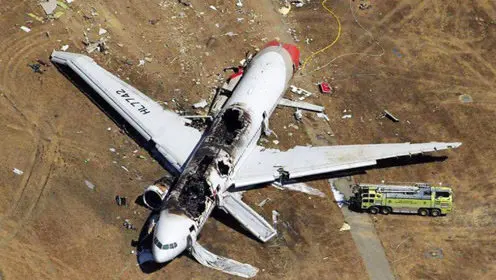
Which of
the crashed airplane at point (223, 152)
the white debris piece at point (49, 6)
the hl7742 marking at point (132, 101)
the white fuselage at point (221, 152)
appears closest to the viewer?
the white fuselage at point (221, 152)

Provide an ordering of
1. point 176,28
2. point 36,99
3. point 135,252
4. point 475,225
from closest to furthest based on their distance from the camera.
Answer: point 135,252, point 475,225, point 36,99, point 176,28

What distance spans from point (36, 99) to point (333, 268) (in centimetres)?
2102

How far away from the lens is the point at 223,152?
1300 inches

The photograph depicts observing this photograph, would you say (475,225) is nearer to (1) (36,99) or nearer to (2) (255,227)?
(2) (255,227)

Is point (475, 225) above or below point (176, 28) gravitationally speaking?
below

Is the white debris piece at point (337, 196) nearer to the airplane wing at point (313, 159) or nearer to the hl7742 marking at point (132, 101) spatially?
the airplane wing at point (313, 159)

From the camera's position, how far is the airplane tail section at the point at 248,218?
105ft

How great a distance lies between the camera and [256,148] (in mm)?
36219

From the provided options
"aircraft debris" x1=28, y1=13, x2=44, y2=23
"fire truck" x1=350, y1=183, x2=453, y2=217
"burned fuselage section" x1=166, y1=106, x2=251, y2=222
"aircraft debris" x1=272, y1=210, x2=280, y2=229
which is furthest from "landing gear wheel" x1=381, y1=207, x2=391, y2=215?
"aircraft debris" x1=28, y1=13, x2=44, y2=23

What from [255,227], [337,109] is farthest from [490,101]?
[255,227]

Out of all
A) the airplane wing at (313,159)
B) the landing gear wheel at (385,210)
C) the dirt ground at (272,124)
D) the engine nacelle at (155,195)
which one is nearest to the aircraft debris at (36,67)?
the dirt ground at (272,124)

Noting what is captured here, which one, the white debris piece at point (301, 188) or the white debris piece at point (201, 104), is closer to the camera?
the white debris piece at point (301, 188)

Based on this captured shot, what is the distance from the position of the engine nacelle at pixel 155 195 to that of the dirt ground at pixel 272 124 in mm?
990

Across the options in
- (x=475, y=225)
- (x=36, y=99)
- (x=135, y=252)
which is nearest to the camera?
(x=135, y=252)
